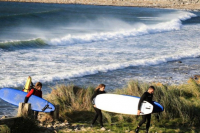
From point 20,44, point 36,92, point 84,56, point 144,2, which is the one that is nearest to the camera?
point 36,92

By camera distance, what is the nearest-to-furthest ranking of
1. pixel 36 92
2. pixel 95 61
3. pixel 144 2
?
pixel 36 92, pixel 95 61, pixel 144 2

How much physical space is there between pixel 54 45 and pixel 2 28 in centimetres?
1289

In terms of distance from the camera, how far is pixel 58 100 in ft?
39.2

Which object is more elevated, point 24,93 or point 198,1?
point 198,1

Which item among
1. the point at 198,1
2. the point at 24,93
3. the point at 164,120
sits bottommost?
the point at 164,120

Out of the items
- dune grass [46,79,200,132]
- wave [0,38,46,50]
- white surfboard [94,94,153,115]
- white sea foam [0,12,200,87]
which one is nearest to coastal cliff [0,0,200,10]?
white sea foam [0,12,200,87]

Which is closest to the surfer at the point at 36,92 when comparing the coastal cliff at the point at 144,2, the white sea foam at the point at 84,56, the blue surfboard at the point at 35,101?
the blue surfboard at the point at 35,101

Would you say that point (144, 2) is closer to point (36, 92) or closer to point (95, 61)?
point (95, 61)

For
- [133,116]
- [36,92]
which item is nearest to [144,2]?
[133,116]

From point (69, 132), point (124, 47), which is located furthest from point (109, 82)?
point (124, 47)

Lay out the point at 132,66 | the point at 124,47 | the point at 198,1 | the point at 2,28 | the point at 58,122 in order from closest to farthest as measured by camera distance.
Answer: the point at 58,122
the point at 132,66
the point at 124,47
the point at 2,28
the point at 198,1

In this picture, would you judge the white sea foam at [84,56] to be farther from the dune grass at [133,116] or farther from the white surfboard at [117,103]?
the white surfboard at [117,103]

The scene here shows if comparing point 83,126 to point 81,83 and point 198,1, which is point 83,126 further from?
point 198,1

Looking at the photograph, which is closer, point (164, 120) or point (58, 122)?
point (58, 122)
